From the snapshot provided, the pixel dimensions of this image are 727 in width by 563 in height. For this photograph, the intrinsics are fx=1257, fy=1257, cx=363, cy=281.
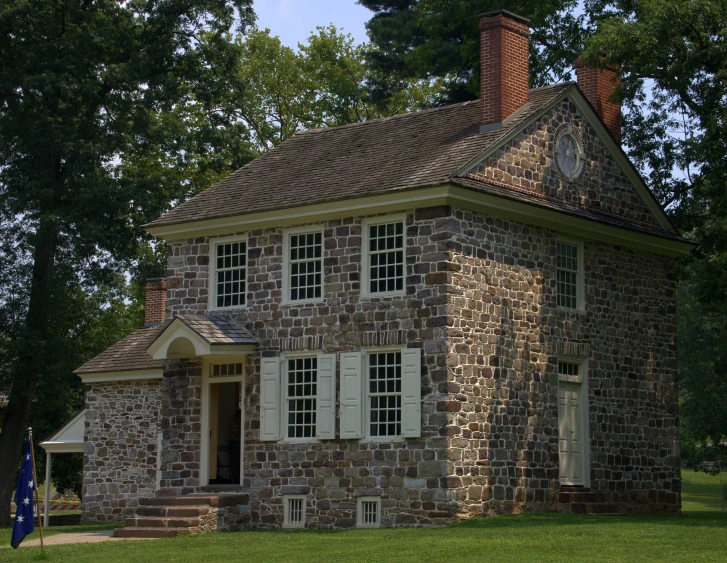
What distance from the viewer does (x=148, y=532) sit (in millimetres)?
23266

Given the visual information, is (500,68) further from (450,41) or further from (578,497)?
(450,41)

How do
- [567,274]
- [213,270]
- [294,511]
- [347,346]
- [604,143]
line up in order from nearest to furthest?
[347,346], [294,511], [567,274], [213,270], [604,143]

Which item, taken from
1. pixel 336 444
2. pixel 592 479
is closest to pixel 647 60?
pixel 592 479

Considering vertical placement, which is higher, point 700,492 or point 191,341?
point 191,341

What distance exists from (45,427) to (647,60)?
2476cm

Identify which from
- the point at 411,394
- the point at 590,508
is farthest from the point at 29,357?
the point at 590,508

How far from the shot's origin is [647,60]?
2583cm

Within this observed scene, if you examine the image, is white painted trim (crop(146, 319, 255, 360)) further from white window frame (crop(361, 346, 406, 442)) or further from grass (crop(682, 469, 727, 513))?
grass (crop(682, 469, 727, 513))

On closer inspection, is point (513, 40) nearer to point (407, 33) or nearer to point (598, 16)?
point (598, 16)

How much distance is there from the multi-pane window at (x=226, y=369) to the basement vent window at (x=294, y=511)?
2918mm

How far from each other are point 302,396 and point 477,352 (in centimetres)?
370

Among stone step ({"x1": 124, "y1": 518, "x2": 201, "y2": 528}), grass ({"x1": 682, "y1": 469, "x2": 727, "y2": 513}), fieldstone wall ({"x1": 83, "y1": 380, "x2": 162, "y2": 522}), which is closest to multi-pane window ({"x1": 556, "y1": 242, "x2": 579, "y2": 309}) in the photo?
stone step ({"x1": 124, "y1": 518, "x2": 201, "y2": 528})

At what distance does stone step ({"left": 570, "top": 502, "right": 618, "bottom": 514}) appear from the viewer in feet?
78.8

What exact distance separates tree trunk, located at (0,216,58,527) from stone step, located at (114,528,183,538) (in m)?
12.4
